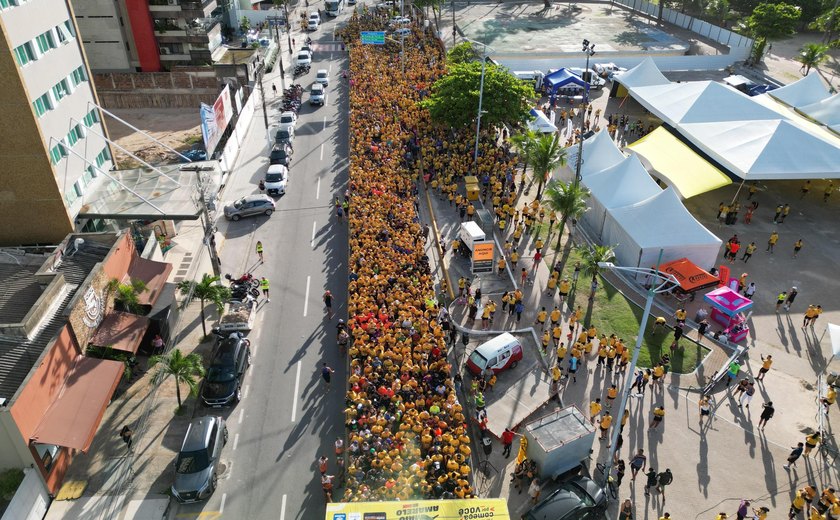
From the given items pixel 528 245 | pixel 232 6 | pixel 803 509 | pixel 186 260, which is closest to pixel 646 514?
pixel 803 509

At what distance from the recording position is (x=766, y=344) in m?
27.4

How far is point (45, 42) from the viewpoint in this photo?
27.8 m

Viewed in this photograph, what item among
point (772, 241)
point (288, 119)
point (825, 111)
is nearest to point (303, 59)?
point (288, 119)

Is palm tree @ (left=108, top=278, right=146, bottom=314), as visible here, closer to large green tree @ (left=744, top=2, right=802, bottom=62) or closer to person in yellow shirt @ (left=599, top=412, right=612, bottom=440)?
person in yellow shirt @ (left=599, top=412, right=612, bottom=440)

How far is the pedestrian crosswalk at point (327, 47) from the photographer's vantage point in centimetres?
6969

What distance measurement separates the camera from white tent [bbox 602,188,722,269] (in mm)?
30547

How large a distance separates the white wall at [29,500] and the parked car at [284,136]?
30.2 m

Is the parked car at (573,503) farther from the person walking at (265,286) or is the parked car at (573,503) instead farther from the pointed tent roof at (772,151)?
the pointed tent roof at (772,151)

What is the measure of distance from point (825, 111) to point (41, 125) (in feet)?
168

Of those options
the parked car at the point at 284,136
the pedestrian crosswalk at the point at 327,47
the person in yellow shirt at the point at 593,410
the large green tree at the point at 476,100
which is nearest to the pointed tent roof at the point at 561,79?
the large green tree at the point at 476,100

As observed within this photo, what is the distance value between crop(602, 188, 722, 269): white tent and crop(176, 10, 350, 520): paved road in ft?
50.8

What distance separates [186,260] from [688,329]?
26471 mm

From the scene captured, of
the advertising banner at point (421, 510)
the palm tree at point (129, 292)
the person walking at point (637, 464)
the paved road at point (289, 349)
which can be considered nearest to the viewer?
the advertising banner at point (421, 510)

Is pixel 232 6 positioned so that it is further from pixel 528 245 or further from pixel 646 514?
pixel 646 514
